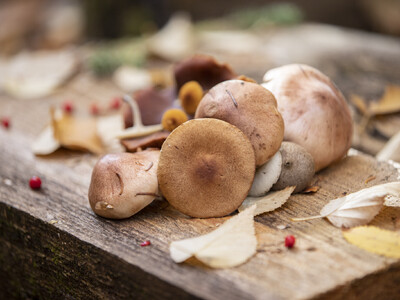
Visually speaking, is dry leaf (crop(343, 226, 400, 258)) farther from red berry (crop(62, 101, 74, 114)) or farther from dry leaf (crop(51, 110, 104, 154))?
red berry (crop(62, 101, 74, 114))

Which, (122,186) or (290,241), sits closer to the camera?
(290,241)

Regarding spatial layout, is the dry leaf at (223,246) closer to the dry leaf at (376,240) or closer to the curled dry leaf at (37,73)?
the dry leaf at (376,240)

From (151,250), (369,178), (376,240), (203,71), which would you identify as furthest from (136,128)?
(376,240)

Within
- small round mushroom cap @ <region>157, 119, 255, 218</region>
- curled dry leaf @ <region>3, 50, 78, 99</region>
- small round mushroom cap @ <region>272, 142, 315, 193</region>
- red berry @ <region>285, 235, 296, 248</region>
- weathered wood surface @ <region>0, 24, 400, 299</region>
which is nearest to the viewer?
weathered wood surface @ <region>0, 24, 400, 299</region>

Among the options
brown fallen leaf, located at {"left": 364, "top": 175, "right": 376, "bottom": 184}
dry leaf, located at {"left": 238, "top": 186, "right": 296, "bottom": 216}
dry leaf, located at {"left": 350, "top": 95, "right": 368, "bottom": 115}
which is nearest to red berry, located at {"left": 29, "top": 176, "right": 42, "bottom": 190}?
dry leaf, located at {"left": 238, "top": 186, "right": 296, "bottom": 216}

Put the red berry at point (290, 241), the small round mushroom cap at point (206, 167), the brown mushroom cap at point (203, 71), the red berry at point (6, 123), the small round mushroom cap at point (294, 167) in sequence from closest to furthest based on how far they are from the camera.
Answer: the red berry at point (290, 241) → the small round mushroom cap at point (206, 167) → the small round mushroom cap at point (294, 167) → the brown mushroom cap at point (203, 71) → the red berry at point (6, 123)

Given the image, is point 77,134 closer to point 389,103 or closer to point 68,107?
point 68,107

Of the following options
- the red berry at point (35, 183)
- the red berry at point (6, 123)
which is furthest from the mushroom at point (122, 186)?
the red berry at point (6, 123)
